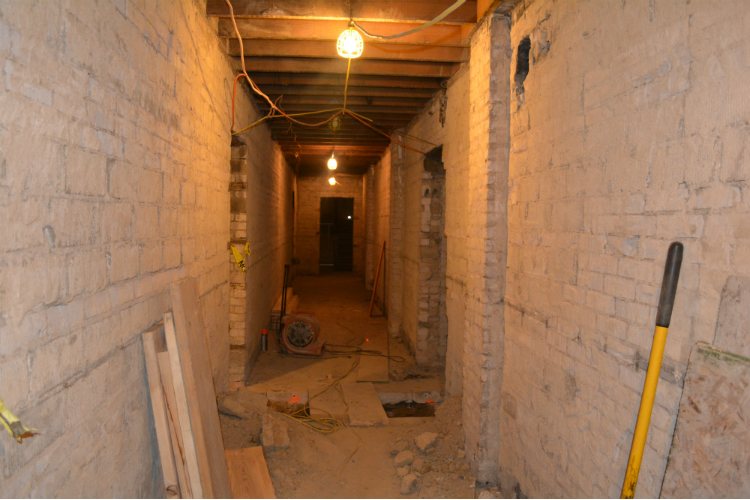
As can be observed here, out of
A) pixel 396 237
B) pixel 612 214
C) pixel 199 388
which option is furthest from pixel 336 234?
pixel 612 214

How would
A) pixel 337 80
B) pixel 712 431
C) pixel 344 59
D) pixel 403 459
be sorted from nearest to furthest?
Result: pixel 712 431 < pixel 403 459 < pixel 344 59 < pixel 337 80

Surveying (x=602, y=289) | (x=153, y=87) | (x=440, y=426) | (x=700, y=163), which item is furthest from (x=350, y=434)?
(x=700, y=163)

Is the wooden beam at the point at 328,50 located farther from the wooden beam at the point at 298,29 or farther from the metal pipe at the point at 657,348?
the metal pipe at the point at 657,348

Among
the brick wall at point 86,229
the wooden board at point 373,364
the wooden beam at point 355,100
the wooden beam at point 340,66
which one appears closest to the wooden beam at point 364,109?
the wooden beam at point 355,100

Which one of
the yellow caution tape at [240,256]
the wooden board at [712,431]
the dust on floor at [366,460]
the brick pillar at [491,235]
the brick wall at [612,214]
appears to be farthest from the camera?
the yellow caution tape at [240,256]

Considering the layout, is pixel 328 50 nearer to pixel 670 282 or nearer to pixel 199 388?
pixel 199 388

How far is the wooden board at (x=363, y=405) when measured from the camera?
4.82m

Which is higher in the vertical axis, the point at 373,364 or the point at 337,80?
the point at 337,80

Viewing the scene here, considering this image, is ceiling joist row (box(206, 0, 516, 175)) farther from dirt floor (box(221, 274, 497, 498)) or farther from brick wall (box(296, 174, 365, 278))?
brick wall (box(296, 174, 365, 278))

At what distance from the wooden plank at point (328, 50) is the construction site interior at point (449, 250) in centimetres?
2

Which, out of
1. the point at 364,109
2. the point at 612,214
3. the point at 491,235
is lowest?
the point at 491,235

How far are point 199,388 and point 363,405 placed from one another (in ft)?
9.89

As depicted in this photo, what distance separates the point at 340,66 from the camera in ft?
15.6

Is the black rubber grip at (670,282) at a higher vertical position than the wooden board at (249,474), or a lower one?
higher
